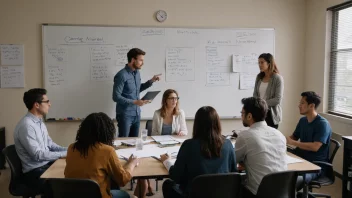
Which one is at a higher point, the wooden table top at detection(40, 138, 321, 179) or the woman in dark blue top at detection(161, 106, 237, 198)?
the woman in dark blue top at detection(161, 106, 237, 198)

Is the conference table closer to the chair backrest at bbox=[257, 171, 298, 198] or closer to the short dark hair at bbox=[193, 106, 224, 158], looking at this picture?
the chair backrest at bbox=[257, 171, 298, 198]

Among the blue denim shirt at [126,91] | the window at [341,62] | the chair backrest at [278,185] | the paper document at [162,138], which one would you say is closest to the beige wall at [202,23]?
the window at [341,62]

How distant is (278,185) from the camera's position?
6.87 ft

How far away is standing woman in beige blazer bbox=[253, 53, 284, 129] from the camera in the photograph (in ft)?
12.1

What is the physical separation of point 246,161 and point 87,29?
3114 millimetres

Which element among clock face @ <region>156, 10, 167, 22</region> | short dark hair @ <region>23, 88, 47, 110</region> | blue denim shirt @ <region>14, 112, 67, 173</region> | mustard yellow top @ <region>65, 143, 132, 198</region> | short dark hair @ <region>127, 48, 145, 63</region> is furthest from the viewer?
clock face @ <region>156, 10, 167, 22</region>

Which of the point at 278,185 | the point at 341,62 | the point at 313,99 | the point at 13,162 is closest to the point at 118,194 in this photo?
the point at 13,162

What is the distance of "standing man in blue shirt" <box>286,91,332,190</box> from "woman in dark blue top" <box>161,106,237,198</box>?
979mm

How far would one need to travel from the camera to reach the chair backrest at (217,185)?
193 cm

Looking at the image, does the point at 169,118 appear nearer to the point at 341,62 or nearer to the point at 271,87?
the point at 271,87

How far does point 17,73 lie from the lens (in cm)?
445

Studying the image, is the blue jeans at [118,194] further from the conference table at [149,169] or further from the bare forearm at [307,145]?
the bare forearm at [307,145]

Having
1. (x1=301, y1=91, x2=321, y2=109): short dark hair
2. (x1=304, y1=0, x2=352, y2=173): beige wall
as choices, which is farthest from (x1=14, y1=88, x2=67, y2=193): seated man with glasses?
(x1=304, y1=0, x2=352, y2=173): beige wall

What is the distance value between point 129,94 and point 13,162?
170 cm
